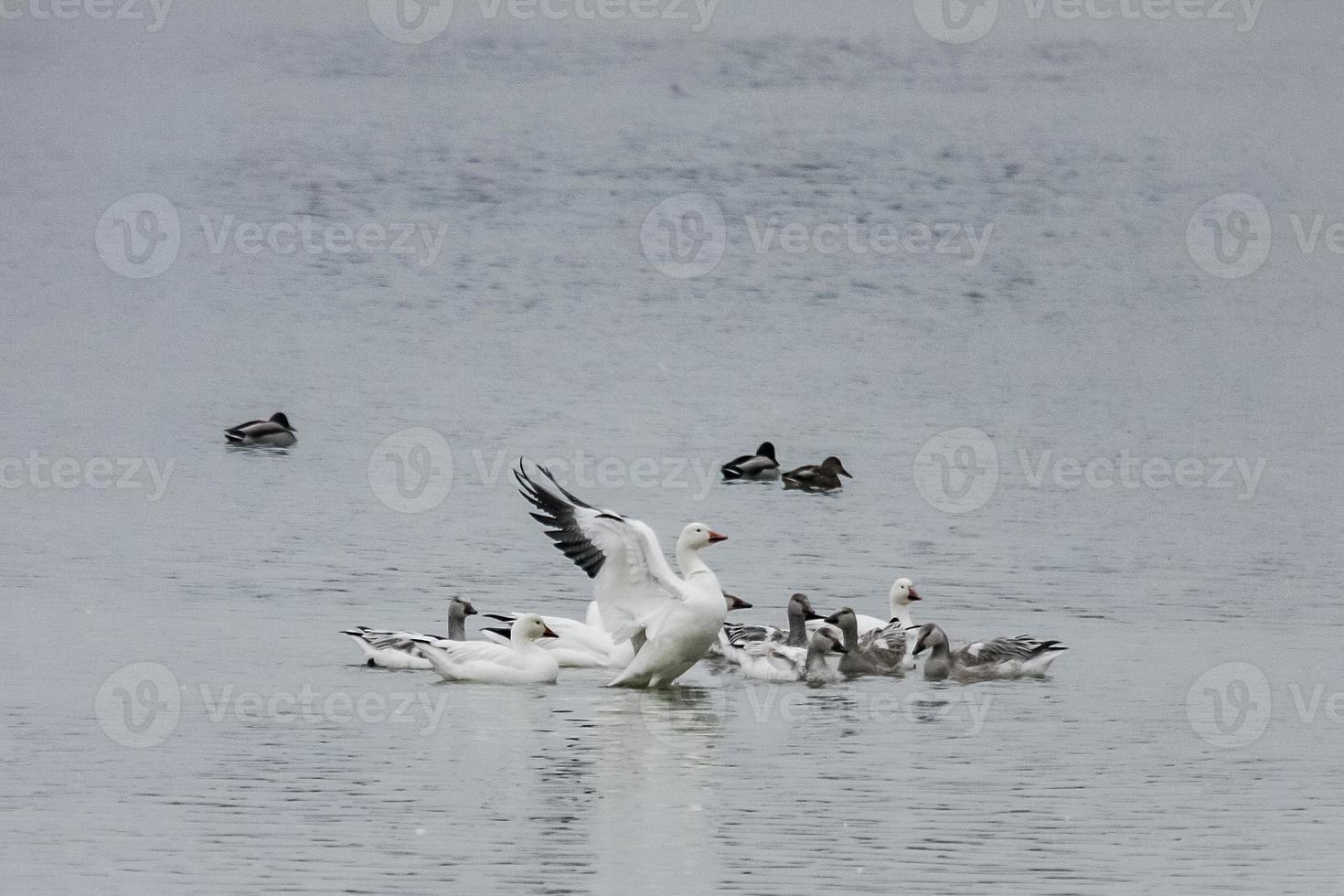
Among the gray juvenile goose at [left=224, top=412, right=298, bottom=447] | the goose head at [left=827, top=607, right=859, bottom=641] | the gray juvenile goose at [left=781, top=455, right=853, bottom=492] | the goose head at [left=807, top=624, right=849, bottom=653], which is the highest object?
the gray juvenile goose at [left=224, top=412, right=298, bottom=447]

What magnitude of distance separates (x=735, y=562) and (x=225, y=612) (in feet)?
15.1

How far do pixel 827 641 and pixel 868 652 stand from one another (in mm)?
495

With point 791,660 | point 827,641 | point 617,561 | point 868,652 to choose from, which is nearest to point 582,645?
point 617,561

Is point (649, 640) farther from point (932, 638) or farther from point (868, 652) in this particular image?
point (932, 638)

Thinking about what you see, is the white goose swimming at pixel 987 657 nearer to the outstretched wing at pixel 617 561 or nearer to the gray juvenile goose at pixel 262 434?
the outstretched wing at pixel 617 561

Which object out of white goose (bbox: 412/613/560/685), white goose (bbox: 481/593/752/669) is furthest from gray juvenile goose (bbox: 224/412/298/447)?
white goose (bbox: 412/613/560/685)

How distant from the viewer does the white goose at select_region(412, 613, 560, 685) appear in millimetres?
14305

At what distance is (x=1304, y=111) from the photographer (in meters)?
42.1

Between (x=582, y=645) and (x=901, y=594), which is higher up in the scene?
(x=901, y=594)

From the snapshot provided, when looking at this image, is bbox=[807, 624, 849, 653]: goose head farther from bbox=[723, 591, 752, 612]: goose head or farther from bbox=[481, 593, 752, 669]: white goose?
bbox=[723, 591, 752, 612]: goose head

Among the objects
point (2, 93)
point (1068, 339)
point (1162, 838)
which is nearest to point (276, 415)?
point (1068, 339)

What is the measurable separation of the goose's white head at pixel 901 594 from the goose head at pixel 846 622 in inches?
31.4

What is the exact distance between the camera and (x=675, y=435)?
2297 centimetres

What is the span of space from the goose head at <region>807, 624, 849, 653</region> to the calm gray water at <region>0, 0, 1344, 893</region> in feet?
1.30
